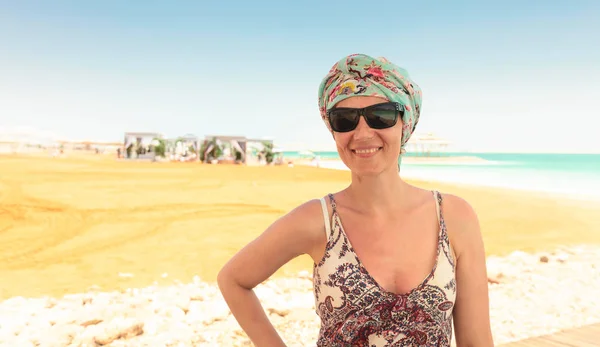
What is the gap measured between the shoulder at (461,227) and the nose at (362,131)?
341 millimetres

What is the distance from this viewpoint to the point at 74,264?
274 inches

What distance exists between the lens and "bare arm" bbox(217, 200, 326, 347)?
4.49ft

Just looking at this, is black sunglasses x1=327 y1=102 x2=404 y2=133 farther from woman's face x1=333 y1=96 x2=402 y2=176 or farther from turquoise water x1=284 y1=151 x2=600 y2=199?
turquoise water x1=284 y1=151 x2=600 y2=199

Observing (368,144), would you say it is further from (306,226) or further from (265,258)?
(265,258)

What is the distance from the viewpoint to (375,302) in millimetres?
1298

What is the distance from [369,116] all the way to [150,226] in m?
9.05

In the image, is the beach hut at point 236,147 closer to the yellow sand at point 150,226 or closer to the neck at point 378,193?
the yellow sand at point 150,226

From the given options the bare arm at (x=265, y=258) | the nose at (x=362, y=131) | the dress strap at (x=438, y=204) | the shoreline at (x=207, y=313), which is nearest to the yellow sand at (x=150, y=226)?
the shoreline at (x=207, y=313)

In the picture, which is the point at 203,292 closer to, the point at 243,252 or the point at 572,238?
the point at 243,252

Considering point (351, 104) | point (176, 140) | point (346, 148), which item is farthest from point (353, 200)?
point (176, 140)

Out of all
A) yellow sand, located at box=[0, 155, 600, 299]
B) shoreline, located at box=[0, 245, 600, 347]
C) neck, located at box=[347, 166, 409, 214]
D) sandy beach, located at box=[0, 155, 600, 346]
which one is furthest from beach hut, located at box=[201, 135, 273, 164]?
neck, located at box=[347, 166, 409, 214]

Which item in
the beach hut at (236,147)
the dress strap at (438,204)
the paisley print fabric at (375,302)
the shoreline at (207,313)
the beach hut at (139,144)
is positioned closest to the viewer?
the paisley print fabric at (375,302)

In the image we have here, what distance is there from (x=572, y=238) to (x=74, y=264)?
30.3 feet

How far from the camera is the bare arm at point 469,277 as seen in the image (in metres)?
1.39
